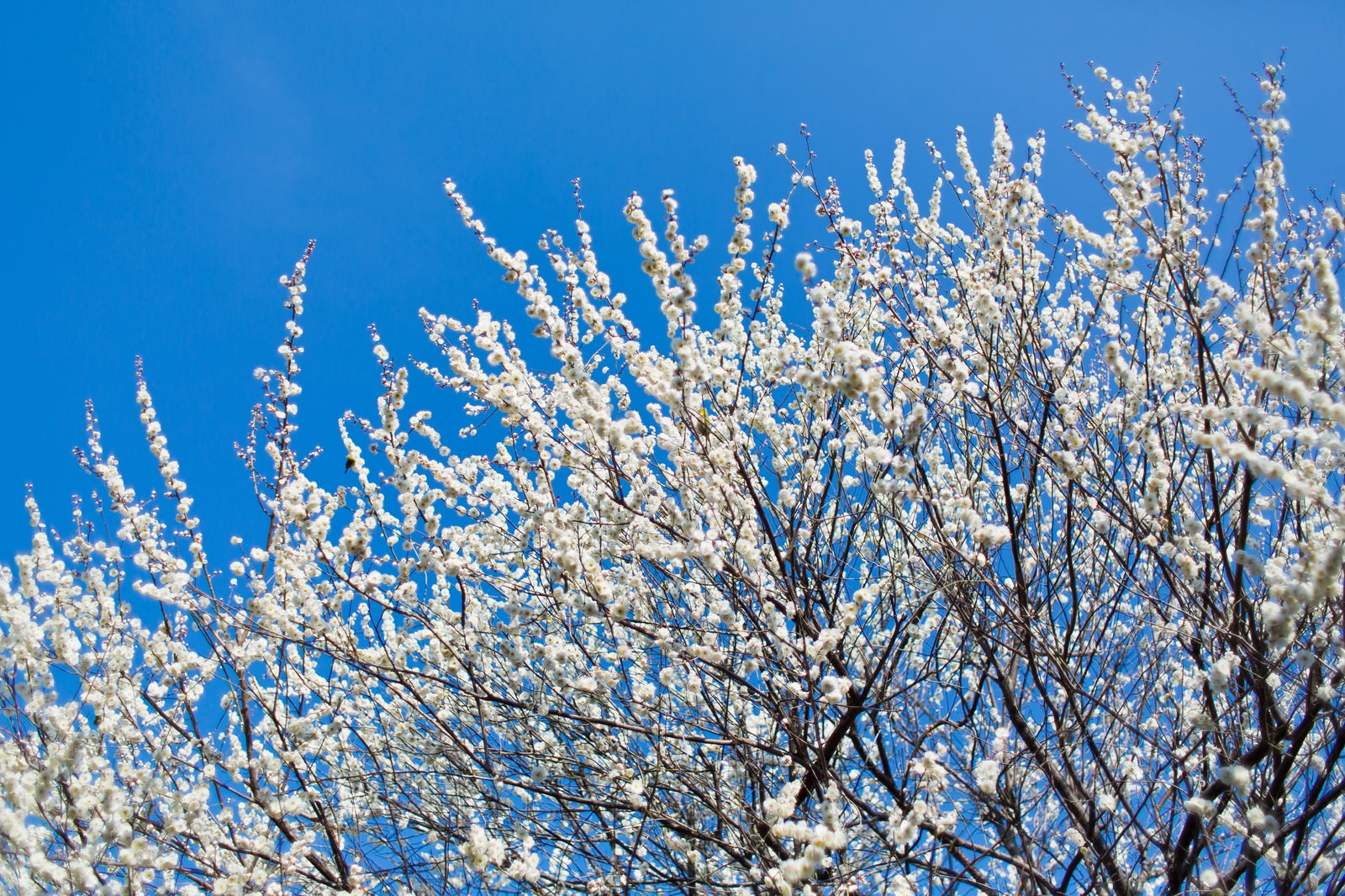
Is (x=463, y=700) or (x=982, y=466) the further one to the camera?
(x=982, y=466)

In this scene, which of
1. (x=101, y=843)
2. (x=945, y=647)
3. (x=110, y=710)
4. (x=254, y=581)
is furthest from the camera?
(x=945, y=647)

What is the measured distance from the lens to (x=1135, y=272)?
12.9 feet

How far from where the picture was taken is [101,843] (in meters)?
2.98

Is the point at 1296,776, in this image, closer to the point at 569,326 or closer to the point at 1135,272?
the point at 1135,272

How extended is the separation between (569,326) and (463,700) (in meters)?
1.72

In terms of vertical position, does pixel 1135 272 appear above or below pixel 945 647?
above

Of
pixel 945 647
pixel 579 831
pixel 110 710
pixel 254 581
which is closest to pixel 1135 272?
pixel 945 647

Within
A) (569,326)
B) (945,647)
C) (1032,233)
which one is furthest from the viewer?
(945,647)

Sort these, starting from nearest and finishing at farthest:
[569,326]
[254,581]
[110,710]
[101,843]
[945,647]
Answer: [101,843] < [110,710] < [254,581] < [569,326] < [945,647]

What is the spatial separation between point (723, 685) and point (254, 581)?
2.00 metres

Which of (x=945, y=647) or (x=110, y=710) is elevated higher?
(x=945, y=647)

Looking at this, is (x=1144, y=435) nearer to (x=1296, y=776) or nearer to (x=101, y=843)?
(x=1296, y=776)

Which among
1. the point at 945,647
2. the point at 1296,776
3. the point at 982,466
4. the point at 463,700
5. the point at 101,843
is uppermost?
the point at 982,466

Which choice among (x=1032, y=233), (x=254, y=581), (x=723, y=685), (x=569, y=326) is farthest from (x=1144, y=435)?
(x=254, y=581)
